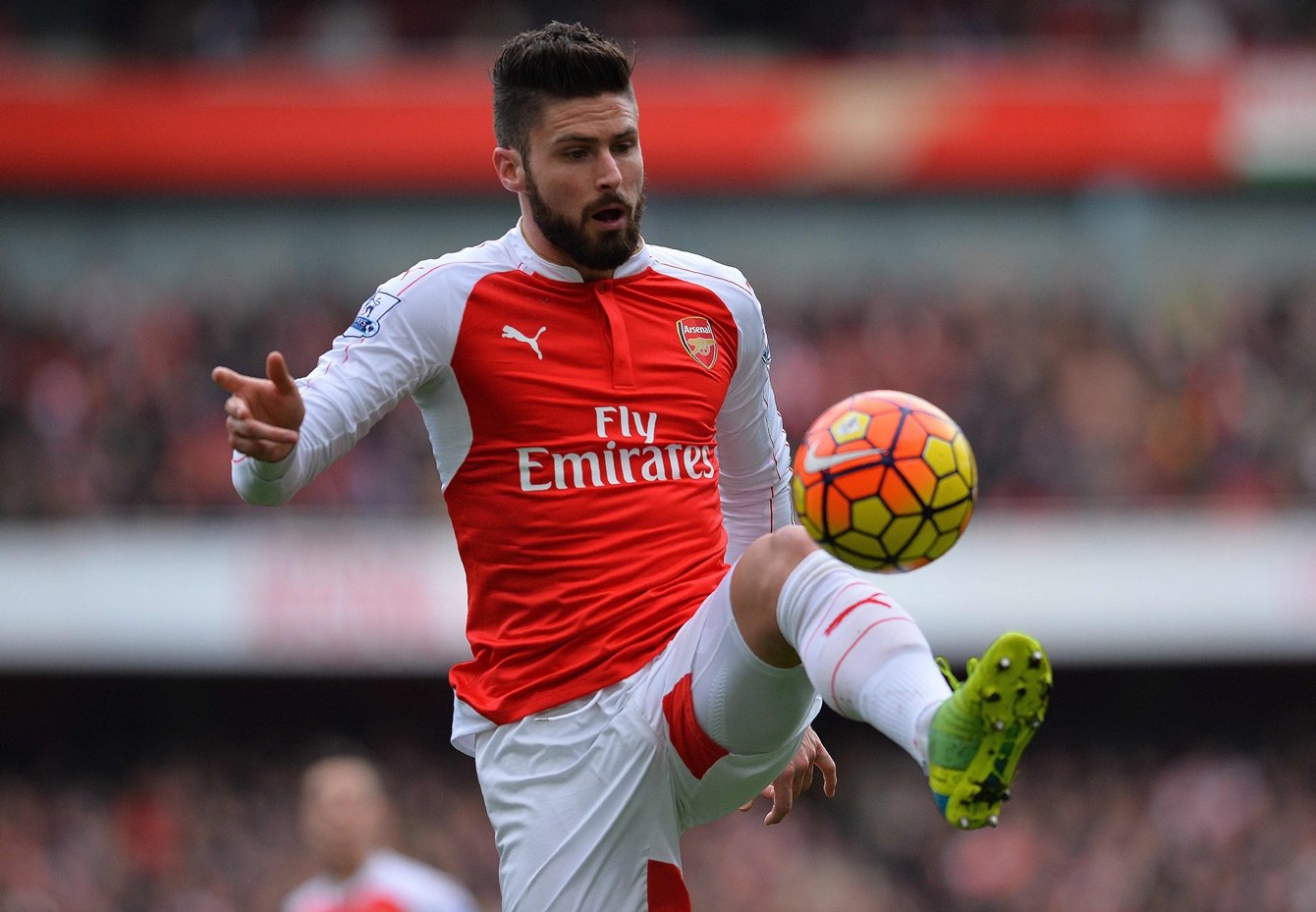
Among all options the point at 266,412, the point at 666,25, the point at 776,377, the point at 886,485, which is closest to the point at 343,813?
the point at 266,412

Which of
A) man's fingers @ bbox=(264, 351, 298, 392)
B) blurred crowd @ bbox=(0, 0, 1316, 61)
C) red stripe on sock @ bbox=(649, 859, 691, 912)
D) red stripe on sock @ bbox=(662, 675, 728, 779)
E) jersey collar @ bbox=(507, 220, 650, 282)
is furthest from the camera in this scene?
blurred crowd @ bbox=(0, 0, 1316, 61)

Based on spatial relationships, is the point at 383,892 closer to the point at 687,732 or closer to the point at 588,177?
the point at 687,732

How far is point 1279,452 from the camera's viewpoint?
51.1 ft

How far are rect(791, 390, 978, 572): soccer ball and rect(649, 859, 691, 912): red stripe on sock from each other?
1.05 m

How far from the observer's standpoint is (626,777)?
452cm

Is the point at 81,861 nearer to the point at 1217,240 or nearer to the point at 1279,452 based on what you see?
the point at 1279,452

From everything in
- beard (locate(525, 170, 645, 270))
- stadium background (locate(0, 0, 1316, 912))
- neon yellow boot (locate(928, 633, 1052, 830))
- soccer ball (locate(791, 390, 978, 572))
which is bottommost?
stadium background (locate(0, 0, 1316, 912))

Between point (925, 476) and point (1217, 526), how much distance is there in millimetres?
11870

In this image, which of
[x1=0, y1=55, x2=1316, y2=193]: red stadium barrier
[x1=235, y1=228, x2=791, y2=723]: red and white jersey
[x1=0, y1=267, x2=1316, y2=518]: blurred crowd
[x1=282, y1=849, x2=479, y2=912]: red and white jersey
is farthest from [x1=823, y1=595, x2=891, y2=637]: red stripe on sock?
[x1=0, y1=55, x2=1316, y2=193]: red stadium barrier

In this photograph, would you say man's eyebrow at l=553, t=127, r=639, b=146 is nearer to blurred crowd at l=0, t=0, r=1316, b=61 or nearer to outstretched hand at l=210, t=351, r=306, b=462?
outstretched hand at l=210, t=351, r=306, b=462

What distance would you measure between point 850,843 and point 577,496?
11800 millimetres

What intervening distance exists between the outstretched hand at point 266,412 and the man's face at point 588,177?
0.91 metres

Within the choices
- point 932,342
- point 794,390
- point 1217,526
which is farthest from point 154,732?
point 1217,526

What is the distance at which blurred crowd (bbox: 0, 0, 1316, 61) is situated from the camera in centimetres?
1884
